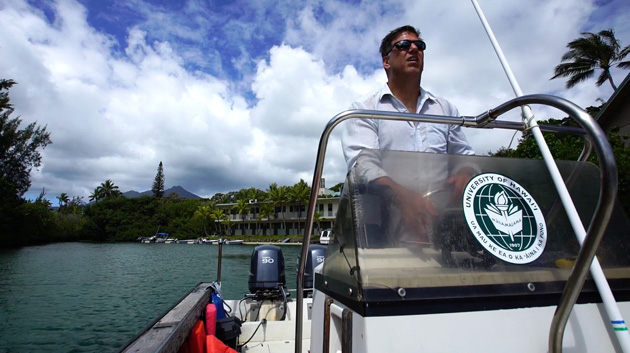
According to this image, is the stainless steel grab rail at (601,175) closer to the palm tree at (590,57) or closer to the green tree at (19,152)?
the palm tree at (590,57)

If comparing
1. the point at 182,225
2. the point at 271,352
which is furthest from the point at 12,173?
the point at 271,352

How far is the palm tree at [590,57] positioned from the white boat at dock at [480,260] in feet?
90.9

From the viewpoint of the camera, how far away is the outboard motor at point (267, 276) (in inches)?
186

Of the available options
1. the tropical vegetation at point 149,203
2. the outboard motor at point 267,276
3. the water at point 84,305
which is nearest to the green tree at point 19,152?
the tropical vegetation at point 149,203

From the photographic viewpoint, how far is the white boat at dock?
37.1 inches

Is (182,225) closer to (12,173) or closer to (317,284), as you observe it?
(12,173)

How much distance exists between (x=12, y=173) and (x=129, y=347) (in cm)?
4975

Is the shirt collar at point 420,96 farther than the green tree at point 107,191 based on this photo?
No

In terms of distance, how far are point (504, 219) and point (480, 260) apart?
18 cm

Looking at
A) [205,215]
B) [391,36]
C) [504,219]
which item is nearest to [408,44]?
[391,36]

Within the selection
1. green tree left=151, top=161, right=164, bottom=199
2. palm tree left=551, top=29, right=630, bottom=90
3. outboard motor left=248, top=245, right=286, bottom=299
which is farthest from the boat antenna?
green tree left=151, top=161, right=164, bottom=199

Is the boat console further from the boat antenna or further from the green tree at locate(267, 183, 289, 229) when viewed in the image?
the green tree at locate(267, 183, 289, 229)

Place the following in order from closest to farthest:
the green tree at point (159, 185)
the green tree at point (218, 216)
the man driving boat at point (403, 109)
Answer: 1. the man driving boat at point (403, 109)
2. the green tree at point (218, 216)
3. the green tree at point (159, 185)

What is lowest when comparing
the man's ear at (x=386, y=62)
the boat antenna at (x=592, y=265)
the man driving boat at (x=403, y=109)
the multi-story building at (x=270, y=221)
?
the boat antenna at (x=592, y=265)
